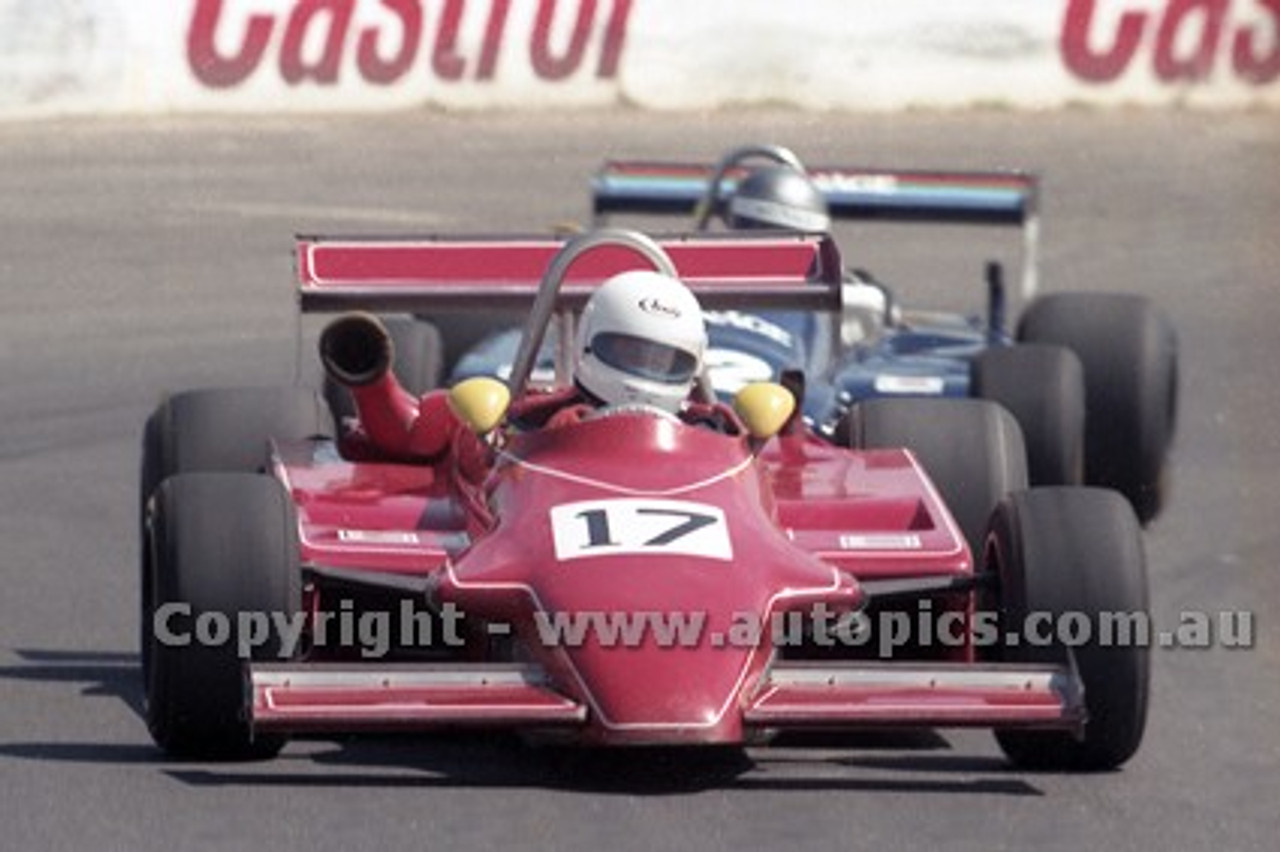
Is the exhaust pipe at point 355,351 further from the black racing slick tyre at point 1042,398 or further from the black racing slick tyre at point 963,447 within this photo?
the black racing slick tyre at point 1042,398

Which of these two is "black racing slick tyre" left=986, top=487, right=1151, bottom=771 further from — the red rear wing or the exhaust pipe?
the exhaust pipe

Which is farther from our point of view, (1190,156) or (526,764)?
(1190,156)

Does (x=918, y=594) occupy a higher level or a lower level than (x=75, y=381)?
higher

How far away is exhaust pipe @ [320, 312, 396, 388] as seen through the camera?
9.72 meters

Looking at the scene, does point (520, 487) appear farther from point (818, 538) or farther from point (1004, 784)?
point (1004, 784)

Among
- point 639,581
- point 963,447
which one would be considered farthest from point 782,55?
point 639,581

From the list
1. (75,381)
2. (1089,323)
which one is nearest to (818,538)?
(1089,323)

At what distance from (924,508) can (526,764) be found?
4.44ft

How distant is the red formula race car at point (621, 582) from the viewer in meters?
8.28

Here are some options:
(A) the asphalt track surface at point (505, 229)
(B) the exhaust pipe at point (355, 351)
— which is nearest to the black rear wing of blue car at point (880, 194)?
(A) the asphalt track surface at point (505, 229)

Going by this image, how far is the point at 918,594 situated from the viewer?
357 inches

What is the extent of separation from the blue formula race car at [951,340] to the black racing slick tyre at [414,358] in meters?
0.90

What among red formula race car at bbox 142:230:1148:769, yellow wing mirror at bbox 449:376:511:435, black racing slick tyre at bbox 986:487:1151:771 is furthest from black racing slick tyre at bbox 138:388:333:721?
black racing slick tyre at bbox 986:487:1151:771

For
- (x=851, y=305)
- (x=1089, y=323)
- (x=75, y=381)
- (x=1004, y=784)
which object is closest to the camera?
(x=1004, y=784)
